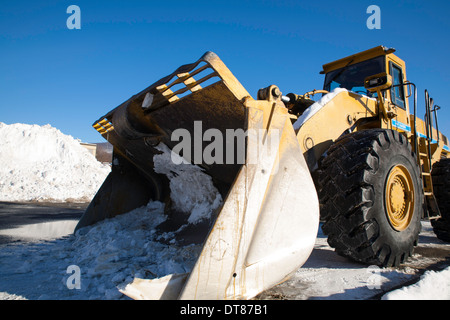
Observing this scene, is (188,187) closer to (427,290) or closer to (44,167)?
(427,290)

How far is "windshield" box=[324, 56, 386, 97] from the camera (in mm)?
4488

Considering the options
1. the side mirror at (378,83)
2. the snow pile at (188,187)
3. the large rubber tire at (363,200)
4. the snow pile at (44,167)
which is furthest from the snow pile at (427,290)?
the snow pile at (44,167)

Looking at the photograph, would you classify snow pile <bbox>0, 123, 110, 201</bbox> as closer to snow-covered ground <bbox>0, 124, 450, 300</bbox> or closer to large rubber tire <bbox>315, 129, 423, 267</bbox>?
snow-covered ground <bbox>0, 124, 450, 300</bbox>

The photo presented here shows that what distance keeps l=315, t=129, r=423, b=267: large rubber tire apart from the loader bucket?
1.43ft

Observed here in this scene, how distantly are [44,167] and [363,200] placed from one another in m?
18.2

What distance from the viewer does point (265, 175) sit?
198 cm

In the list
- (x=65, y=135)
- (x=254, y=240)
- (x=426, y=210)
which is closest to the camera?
(x=254, y=240)

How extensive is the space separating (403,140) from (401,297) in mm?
1655

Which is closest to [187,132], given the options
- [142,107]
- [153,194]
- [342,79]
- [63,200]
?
[142,107]

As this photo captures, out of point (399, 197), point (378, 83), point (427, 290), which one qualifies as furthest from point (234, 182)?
point (378, 83)

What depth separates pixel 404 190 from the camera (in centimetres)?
300

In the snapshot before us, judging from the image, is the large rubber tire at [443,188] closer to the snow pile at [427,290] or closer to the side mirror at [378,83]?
the side mirror at [378,83]

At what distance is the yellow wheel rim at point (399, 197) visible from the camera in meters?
2.72
